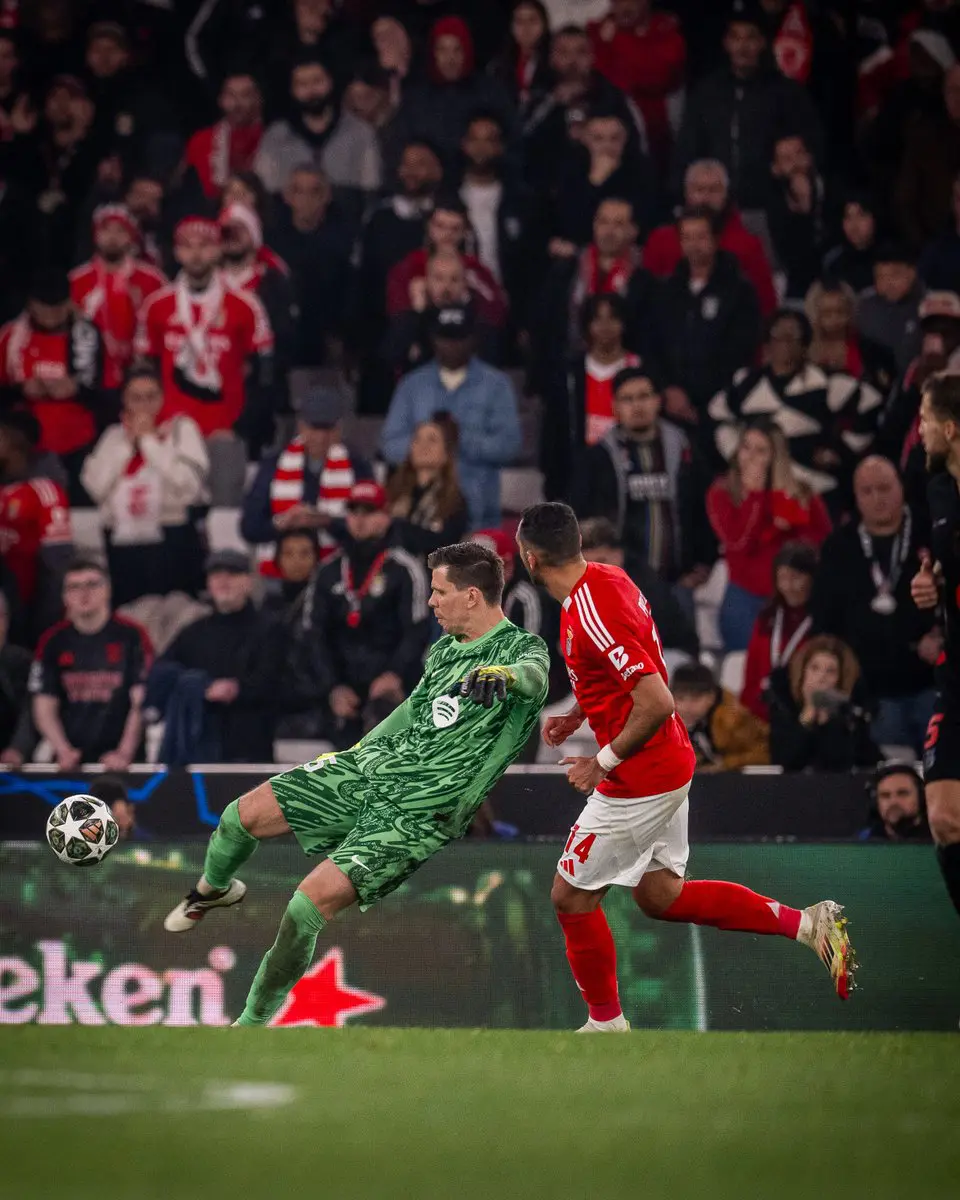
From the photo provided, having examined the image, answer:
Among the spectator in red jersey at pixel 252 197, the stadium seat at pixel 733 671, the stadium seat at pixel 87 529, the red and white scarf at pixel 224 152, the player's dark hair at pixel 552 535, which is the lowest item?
the stadium seat at pixel 733 671

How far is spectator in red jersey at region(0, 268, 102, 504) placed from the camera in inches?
460

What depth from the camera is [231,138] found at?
1248cm

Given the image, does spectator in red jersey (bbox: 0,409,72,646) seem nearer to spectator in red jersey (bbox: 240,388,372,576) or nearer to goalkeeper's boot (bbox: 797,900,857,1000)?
spectator in red jersey (bbox: 240,388,372,576)

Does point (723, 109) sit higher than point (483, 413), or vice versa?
point (723, 109)

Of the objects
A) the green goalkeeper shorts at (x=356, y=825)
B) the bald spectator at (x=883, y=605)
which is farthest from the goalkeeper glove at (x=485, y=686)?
the bald spectator at (x=883, y=605)

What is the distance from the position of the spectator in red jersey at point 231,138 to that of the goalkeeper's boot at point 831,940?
754cm

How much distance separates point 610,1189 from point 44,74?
35.7ft

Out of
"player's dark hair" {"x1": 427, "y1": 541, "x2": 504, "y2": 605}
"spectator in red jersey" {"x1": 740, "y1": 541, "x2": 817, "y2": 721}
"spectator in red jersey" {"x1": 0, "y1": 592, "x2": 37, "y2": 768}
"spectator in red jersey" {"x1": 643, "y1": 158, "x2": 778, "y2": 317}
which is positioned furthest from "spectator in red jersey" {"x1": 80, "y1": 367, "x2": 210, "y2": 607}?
"player's dark hair" {"x1": 427, "y1": 541, "x2": 504, "y2": 605}

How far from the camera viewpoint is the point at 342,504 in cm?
1102

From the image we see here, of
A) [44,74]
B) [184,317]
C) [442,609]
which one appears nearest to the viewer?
[442,609]

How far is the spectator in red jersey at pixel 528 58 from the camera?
40.1ft

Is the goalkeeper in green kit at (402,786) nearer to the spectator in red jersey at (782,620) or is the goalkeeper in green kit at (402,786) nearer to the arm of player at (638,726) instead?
the arm of player at (638,726)

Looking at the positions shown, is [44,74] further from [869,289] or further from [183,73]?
[869,289]

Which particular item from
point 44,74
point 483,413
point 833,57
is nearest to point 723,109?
point 833,57
